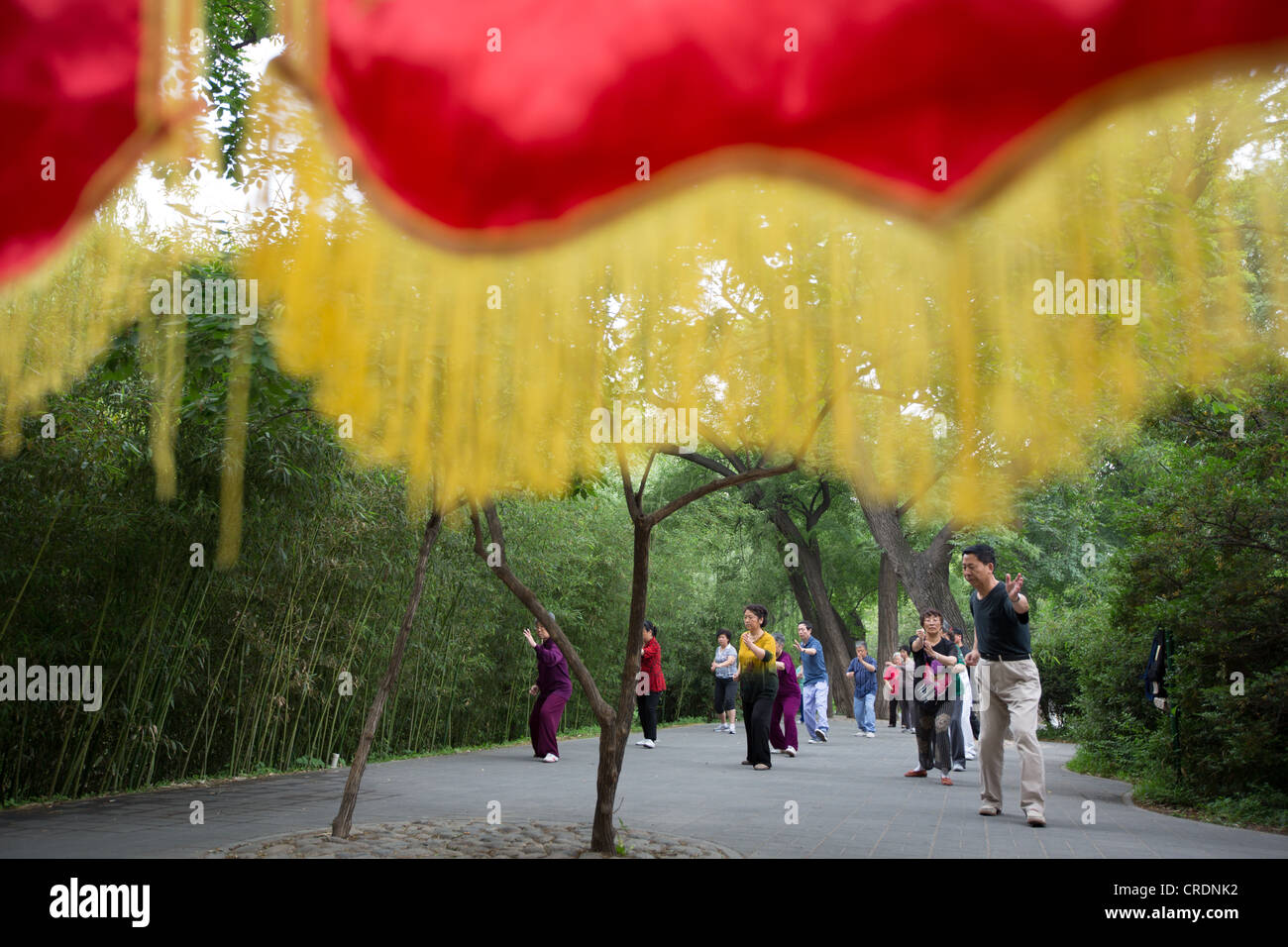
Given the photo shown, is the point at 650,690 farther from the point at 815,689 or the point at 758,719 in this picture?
the point at 758,719

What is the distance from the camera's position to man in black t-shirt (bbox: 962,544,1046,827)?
18.5 ft

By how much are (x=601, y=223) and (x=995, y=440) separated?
1.38m

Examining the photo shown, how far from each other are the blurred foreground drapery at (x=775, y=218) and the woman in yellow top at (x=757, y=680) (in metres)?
5.77

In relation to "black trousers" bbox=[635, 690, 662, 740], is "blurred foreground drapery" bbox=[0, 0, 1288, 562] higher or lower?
higher

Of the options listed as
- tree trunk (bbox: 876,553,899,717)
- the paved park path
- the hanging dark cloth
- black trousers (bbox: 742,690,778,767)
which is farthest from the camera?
tree trunk (bbox: 876,553,899,717)

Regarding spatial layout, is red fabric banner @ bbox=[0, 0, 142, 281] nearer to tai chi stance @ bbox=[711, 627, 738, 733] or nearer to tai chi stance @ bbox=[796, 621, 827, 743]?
tai chi stance @ bbox=[796, 621, 827, 743]

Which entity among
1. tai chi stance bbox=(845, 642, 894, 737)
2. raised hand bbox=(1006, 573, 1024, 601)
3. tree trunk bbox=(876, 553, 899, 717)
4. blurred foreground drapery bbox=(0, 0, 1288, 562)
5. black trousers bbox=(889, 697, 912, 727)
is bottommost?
black trousers bbox=(889, 697, 912, 727)

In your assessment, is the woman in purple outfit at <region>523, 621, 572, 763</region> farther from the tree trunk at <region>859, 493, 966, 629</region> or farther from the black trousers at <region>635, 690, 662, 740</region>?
the tree trunk at <region>859, 493, 966, 629</region>

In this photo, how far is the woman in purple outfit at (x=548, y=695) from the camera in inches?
390

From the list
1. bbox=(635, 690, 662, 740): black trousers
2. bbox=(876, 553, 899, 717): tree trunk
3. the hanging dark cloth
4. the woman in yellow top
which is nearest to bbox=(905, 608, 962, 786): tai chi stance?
the woman in yellow top

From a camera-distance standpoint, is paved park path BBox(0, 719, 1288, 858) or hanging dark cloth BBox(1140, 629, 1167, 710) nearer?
paved park path BBox(0, 719, 1288, 858)

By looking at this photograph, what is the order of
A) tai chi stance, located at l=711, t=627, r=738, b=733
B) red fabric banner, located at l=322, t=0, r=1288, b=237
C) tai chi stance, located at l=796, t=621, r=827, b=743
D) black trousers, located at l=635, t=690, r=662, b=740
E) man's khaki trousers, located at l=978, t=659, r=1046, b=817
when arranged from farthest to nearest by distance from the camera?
tai chi stance, located at l=711, t=627, r=738, b=733, tai chi stance, located at l=796, t=621, r=827, b=743, black trousers, located at l=635, t=690, r=662, b=740, man's khaki trousers, located at l=978, t=659, r=1046, b=817, red fabric banner, located at l=322, t=0, r=1288, b=237

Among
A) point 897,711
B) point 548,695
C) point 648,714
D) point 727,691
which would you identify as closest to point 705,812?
point 548,695

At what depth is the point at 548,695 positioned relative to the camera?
33.0 feet
